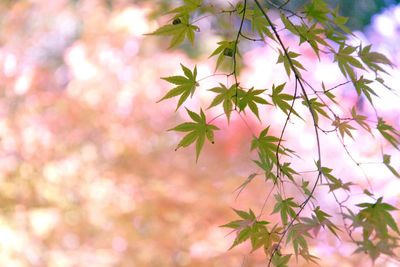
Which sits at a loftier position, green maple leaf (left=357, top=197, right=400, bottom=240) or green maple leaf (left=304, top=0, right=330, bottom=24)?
green maple leaf (left=304, top=0, right=330, bottom=24)

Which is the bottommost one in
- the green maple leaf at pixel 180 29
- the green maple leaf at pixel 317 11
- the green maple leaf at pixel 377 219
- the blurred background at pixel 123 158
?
the green maple leaf at pixel 377 219

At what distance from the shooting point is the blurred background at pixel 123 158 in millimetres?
1331

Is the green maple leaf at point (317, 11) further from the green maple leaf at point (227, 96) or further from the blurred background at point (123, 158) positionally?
the blurred background at point (123, 158)

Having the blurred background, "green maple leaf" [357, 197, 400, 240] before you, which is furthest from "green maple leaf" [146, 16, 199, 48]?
the blurred background

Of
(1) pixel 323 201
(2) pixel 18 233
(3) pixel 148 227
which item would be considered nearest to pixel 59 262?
(2) pixel 18 233

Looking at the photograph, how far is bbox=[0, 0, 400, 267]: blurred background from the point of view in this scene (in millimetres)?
1331

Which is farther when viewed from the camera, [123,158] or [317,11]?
[123,158]

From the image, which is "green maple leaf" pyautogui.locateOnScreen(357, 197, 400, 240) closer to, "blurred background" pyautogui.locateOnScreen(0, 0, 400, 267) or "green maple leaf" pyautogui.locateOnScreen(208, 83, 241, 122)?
"green maple leaf" pyautogui.locateOnScreen(208, 83, 241, 122)

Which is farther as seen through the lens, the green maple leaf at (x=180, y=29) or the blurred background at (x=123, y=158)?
the blurred background at (x=123, y=158)

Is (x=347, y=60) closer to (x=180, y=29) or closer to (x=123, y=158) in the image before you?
(x=180, y=29)

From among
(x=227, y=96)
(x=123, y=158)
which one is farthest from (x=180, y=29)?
(x=123, y=158)

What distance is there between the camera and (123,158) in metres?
1.41

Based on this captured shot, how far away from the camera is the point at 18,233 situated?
1.45 meters

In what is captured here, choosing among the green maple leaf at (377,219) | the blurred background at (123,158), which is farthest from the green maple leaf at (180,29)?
the blurred background at (123,158)
